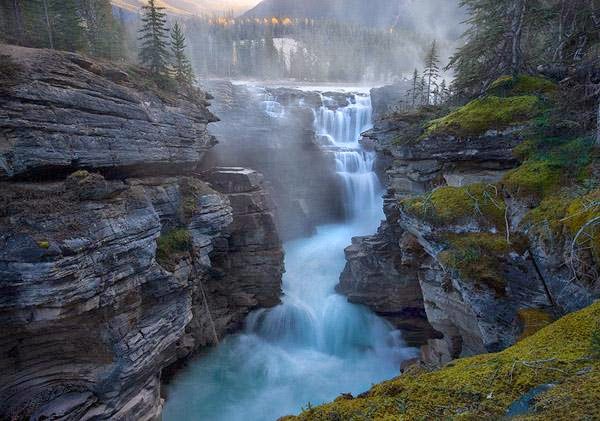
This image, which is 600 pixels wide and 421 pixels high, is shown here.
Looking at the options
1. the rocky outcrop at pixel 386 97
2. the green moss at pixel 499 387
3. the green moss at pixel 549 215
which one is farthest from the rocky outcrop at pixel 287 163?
the green moss at pixel 499 387

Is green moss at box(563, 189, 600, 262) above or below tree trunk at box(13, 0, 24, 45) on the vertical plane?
below

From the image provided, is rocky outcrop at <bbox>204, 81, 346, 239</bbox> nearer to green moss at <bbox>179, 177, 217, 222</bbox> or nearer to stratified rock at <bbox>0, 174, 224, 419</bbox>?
green moss at <bbox>179, 177, 217, 222</bbox>

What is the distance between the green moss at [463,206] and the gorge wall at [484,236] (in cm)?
3

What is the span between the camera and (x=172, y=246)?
558 inches

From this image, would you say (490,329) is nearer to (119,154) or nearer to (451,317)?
(451,317)

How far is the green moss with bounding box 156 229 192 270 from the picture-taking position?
1337 centimetres

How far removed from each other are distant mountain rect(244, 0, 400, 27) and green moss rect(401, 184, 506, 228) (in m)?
119

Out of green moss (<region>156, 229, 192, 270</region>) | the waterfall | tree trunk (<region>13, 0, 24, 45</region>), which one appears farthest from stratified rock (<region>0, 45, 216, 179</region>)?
the waterfall

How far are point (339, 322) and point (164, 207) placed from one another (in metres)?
11.0

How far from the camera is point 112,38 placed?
24344 mm

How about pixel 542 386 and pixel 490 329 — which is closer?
pixel 542 386

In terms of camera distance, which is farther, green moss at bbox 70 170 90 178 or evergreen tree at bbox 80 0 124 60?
evergreen tree at bbox 80 0 124 60

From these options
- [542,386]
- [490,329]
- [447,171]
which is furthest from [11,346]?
[447,171]

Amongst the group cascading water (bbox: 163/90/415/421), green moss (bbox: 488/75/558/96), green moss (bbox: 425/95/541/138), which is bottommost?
cascading water (bbox: 163/90/415/421)
